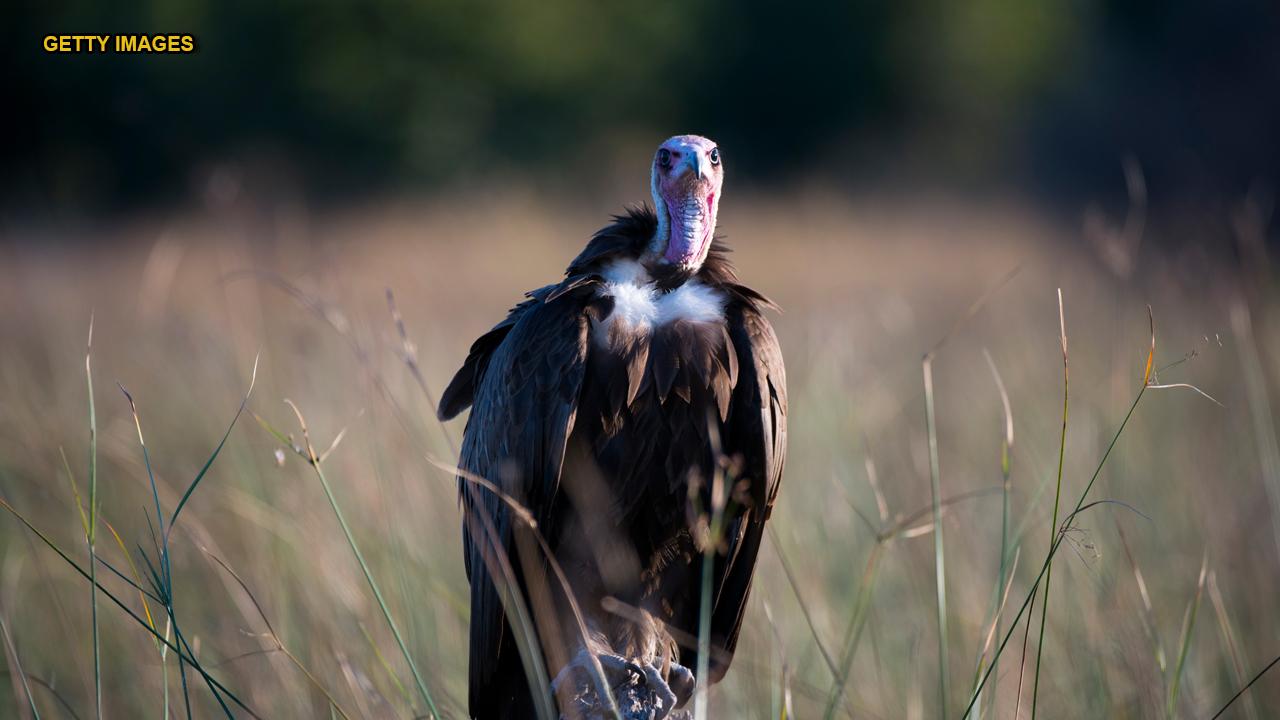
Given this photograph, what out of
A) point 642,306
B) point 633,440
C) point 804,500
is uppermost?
point 642,306

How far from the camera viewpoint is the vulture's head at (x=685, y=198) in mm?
2861

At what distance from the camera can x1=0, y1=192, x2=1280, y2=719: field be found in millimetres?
3357

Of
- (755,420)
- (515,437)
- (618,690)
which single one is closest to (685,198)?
(755,420)

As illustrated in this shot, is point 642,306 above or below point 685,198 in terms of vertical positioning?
below

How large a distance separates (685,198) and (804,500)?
256 centimetres

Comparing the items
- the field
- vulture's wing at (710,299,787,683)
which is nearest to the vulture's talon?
the field

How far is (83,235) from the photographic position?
11.1 m

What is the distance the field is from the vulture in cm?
31

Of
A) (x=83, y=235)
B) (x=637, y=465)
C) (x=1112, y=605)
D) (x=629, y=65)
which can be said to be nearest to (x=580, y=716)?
(x=637, y=465)

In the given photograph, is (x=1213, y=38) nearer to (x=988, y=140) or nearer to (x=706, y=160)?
(x=706, y=160)

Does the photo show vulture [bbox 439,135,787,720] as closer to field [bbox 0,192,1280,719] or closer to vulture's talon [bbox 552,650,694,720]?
vulture's talon [bbox 552,650,694,720]

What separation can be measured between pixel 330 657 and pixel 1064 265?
7.13m

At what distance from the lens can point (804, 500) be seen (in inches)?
202

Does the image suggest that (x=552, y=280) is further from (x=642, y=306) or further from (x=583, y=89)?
(x=583, y=89)
